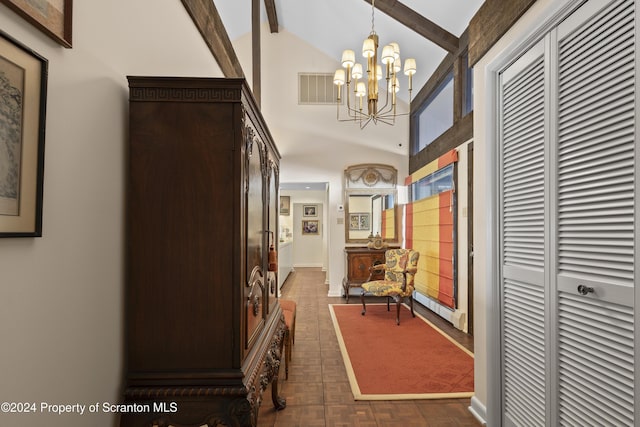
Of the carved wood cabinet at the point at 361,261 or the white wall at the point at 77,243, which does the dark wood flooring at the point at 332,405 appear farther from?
the carved wood cabinet at the point at 361,261

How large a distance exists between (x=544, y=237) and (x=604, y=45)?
0.77 m

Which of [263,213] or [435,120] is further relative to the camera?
[435,120]

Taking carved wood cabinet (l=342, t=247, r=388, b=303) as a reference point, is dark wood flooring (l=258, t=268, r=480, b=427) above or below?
below

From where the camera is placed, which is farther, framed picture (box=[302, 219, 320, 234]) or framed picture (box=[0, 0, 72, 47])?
framed picture (box=[302, 219, 320, 234])

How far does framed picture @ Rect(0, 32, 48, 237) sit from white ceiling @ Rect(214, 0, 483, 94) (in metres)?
3.70

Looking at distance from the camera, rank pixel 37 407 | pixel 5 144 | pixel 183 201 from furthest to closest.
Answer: pixel 183 201 < pixel 37 407 < pixel 5 144

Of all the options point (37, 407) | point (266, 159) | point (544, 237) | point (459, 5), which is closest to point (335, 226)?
point (459, 5)

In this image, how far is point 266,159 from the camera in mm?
2162

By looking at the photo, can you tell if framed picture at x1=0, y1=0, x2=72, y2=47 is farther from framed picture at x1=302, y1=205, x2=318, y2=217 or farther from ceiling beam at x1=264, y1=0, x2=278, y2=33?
framed picture at x1=302, y1=205, x2=318, y2=217

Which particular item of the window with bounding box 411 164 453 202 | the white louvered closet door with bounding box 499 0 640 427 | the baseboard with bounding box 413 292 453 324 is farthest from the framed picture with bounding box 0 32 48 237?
the baseboard with bounding box 413 292 453 324

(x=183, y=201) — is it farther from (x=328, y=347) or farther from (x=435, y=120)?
(x=435, y=120)

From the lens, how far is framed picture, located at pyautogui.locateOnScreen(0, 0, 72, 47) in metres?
0.93

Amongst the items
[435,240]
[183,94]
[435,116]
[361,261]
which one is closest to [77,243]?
[183,94]

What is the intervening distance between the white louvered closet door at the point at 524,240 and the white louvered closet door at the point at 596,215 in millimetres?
124
